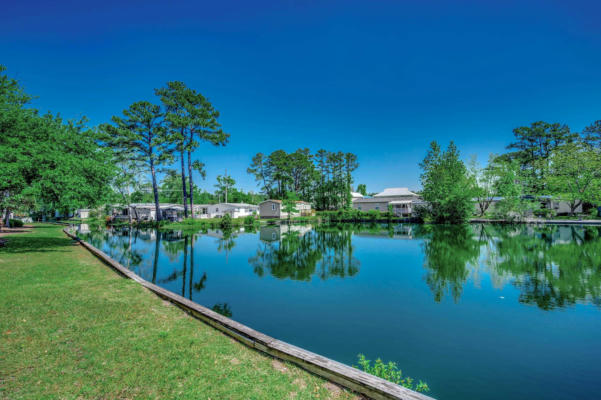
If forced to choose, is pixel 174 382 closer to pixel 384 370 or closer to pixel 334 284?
pixel 384 370

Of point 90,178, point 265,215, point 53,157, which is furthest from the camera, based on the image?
point 265,215

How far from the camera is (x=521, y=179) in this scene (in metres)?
36.8

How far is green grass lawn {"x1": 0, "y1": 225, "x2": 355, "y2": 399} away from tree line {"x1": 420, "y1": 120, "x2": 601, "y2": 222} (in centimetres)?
3588

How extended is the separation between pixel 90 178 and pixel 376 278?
44.2 ft

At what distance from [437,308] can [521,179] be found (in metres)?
39.8

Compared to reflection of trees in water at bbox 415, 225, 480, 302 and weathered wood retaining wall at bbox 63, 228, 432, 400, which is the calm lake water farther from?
weathered wood retaining wall at bbox 63, 228, 432, 400

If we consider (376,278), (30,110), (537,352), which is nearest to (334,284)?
(376,278)

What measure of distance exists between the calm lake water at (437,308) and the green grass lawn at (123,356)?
5.02ft

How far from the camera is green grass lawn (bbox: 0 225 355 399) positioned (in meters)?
3.05

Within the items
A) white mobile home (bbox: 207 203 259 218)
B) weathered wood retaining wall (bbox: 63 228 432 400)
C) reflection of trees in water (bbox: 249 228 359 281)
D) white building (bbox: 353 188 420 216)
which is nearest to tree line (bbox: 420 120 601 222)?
white building (bbox: 353 188 420 216)

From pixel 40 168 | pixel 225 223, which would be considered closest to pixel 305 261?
pixel 40 168

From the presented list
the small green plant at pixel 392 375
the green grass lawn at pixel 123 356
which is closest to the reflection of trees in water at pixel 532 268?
the small green plant at pixel 392 375

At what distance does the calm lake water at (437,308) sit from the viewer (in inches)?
170

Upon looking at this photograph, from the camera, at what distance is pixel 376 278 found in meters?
10.0
